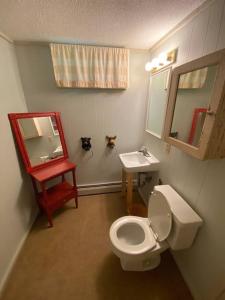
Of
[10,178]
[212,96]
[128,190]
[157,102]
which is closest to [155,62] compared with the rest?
[157,102]

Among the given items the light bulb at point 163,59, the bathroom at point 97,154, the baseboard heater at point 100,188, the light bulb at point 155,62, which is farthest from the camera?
the baseboard heater at point 100,188

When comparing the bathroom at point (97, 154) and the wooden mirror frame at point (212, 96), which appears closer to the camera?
the wooden mirror frame at point (212, 96)

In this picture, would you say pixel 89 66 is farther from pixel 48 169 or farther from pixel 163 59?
pixel 48 169

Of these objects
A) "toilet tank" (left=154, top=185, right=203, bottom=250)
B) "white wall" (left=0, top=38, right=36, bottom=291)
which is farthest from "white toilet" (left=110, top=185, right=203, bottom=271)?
"white wall" (left=0, top=38, right=36, bottom=291)

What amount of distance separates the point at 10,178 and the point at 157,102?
6.36 ft

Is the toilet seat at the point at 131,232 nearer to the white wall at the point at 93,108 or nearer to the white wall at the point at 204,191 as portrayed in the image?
the white wall at the point at 204,191

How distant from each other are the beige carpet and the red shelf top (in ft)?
2.37

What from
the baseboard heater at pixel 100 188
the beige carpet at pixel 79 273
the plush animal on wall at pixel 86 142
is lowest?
the beige carpet at pixel 79 273

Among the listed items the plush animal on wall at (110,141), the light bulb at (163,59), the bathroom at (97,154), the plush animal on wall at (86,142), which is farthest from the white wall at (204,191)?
the plush animal on wall at (86,142)

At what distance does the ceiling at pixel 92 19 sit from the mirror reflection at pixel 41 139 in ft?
2.96

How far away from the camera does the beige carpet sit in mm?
1188

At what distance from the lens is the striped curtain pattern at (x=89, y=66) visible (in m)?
1.69

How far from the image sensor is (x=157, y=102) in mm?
1839

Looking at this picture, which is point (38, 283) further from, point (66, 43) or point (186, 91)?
point (66, 43)
